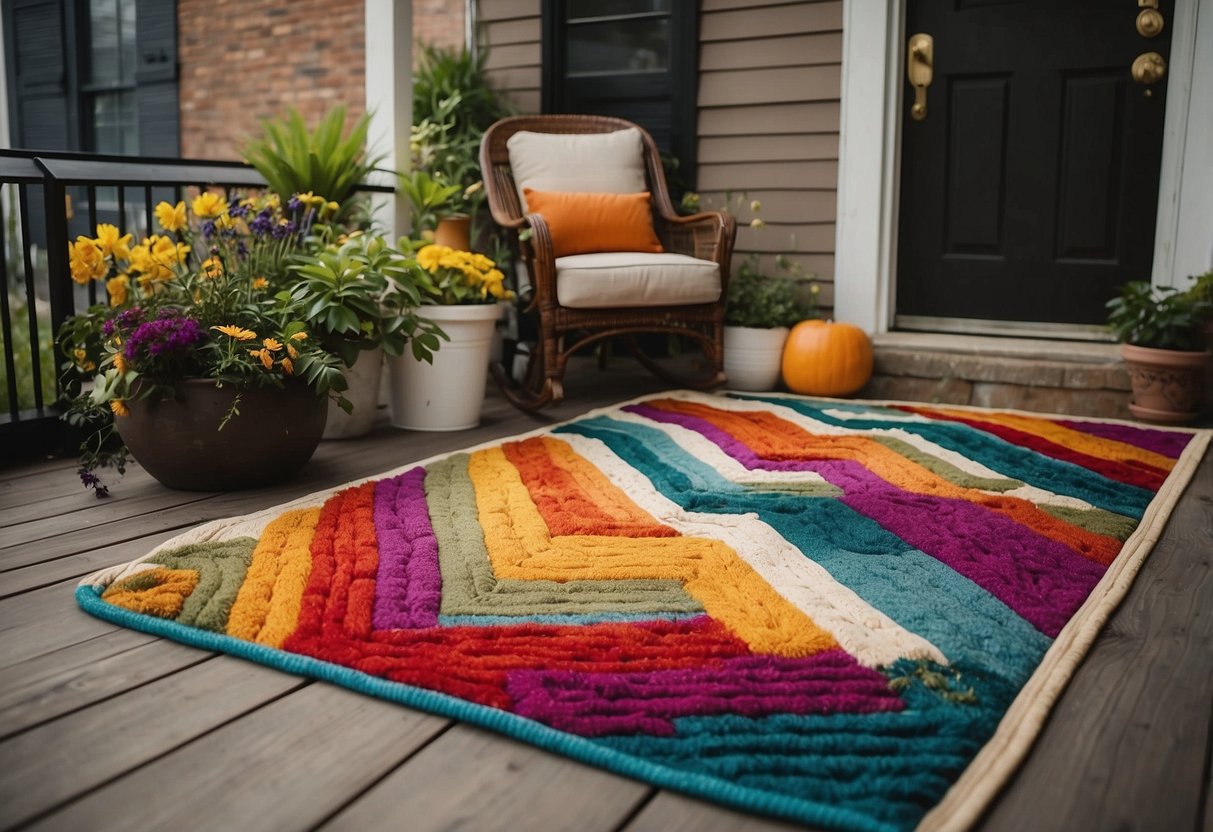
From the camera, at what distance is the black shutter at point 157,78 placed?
247 inches

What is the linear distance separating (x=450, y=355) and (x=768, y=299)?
4.57ft

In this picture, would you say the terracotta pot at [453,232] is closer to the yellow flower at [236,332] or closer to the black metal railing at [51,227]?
the black metal railing at [51,227]

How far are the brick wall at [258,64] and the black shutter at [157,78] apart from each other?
0.21 ft

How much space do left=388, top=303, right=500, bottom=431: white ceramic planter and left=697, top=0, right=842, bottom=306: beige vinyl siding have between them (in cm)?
144

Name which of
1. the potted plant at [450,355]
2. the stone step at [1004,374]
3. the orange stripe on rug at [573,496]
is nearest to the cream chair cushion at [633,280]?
the potted plant at [450,355]

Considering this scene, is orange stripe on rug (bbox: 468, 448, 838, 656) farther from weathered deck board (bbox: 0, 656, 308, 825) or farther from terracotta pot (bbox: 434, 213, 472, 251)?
terracotta pot (bbox: 434, 213, 472, 251)

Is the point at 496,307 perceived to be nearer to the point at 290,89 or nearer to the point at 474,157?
the point at 474,157

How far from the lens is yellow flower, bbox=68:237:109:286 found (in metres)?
2.50

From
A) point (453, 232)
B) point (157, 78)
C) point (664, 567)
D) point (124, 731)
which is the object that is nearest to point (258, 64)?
point (157, 78)

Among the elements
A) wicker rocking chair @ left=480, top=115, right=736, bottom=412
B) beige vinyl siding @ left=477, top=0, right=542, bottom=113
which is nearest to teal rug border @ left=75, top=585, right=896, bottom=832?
wicker rocking chair @ left=480, top=115, right=736, bottom=412

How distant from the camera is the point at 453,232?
12.4 ft

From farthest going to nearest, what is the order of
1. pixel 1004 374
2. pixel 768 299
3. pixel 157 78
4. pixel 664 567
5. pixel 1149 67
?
pixel 157 78, pixel 768 299, pixel 1004 374, pixel 1149 67, pixel 664 567

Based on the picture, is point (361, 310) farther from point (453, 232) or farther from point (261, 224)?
point (453, 232)

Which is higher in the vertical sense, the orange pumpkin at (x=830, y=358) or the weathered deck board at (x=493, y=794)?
the orange pumpkin at (x=830, y=358)
